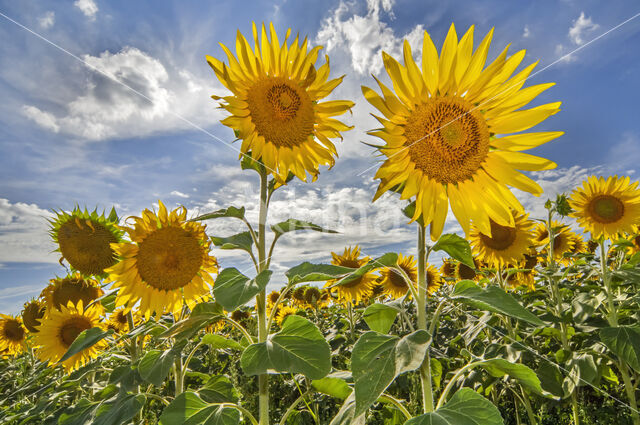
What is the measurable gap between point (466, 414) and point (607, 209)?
13.6ft

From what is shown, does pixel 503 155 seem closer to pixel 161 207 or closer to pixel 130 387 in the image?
pixel 161 207

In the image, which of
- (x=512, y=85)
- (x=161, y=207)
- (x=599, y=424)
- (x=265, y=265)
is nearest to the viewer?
(x=512, y=85)

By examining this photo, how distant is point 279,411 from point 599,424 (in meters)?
3.00

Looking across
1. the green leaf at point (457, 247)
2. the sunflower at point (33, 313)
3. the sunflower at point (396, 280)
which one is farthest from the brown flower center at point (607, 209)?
the sunflower at point (33, 313)

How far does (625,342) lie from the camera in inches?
94.3

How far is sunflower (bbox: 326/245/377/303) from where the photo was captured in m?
4.64

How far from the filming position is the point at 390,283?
511cm

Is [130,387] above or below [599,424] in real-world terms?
above

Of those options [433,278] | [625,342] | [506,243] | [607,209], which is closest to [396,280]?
[433,278]

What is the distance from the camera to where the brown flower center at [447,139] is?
137 cm

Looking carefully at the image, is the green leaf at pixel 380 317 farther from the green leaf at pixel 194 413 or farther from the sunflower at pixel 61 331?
the sunflower at pixel 61 331

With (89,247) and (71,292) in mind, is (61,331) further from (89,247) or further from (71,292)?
(89,247)

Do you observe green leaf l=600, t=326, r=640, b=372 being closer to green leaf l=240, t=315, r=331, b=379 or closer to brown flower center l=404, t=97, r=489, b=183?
brown flower center l=404, t=97, r=489, b=183

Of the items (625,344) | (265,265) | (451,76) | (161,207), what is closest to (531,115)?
(451,76)
